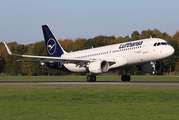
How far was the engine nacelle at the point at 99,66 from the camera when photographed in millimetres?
35812

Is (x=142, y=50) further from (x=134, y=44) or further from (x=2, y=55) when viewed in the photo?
(x=2, y=55)

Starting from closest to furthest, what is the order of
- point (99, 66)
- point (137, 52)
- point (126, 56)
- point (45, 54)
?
point (137, 52), point (99, 66), point (126, 56), point (45, 54)

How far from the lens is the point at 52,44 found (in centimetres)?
4828

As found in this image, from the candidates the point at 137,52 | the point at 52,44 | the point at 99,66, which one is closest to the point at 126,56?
the point at 137,52

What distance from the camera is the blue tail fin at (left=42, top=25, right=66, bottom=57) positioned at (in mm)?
47972

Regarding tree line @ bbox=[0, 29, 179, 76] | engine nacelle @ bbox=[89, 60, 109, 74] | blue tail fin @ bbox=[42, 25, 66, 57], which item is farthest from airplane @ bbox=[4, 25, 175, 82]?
tree line @ bbox=[0, 29, 179, 76]

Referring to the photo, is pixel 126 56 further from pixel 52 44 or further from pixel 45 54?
pixel 45 54

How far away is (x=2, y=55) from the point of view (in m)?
133

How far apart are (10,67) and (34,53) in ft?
53.6

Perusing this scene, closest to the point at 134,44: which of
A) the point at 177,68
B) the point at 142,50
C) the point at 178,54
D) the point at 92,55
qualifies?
the point at 142,50

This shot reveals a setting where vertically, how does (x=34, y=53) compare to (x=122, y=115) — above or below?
above

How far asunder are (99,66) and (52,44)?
14.9 m

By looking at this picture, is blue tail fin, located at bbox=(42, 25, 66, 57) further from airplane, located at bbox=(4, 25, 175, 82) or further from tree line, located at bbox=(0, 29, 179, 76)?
tree line, located at bbox=(0, 29, 179, 76)

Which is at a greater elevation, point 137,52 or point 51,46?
point 51,46
